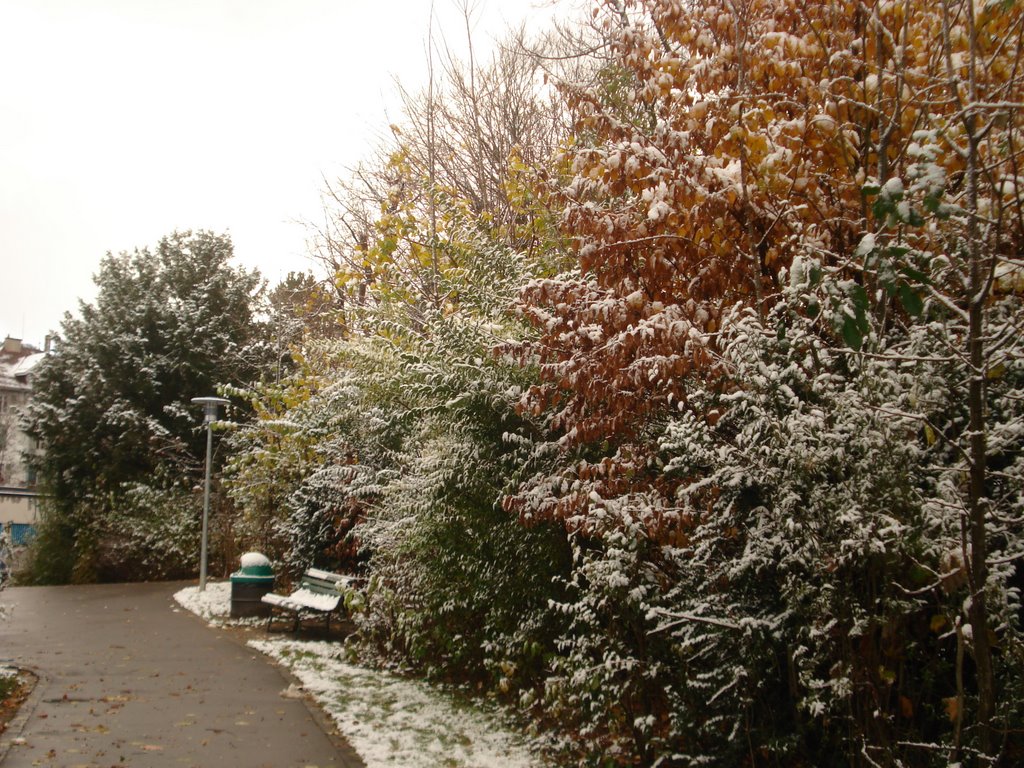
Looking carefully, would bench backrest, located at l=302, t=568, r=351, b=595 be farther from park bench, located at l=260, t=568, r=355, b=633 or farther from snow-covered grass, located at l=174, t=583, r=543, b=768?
snow-covered grass, located at l=174, t=583, r=543, b=768

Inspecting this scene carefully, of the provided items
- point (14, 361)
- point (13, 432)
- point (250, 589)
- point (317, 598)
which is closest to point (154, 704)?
point (317, 598)

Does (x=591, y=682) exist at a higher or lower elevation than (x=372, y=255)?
lower

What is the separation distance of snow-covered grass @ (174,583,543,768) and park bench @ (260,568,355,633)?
829 mm

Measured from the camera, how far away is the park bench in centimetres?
1221

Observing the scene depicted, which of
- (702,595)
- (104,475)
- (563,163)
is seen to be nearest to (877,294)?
(702,595)

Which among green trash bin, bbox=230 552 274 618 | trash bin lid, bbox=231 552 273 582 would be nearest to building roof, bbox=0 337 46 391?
trash bin lid, bbox=231 552 273 582

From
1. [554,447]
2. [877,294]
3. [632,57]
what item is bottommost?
[554,447]

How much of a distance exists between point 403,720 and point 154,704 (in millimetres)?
2551

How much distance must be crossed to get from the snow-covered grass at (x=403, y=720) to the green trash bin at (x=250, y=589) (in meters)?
3.83

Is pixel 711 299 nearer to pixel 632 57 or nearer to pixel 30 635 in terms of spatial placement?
pixel 632 57

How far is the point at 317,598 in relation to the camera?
12.8 m

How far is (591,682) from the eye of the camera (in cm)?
603

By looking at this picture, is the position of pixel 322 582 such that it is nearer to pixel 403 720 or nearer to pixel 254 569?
pixel 254 569

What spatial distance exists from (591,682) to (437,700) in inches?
132
